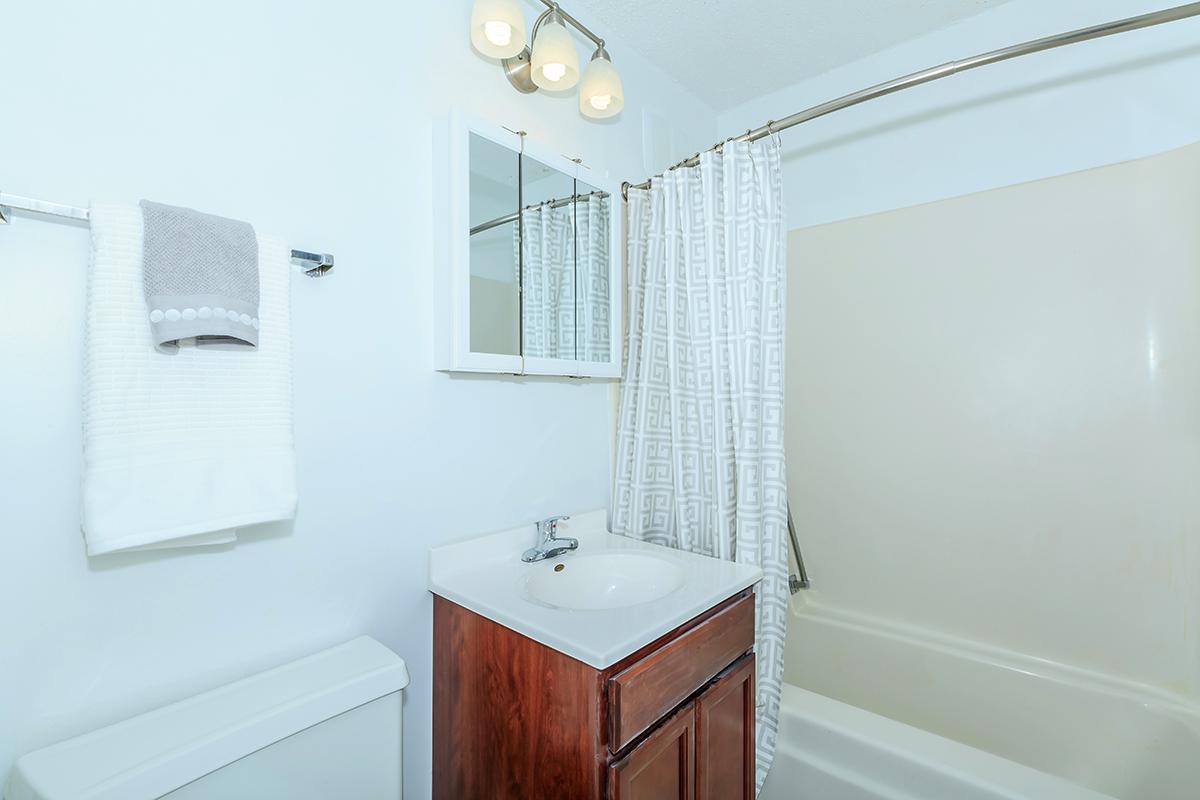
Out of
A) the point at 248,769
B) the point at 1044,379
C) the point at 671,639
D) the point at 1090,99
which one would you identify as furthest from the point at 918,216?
the point at 248,769

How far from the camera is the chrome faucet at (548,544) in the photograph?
4.45 feet

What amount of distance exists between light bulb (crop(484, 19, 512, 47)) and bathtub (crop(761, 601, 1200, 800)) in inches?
71.4

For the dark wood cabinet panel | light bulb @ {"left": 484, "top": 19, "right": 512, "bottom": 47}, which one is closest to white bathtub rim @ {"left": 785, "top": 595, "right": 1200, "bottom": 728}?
the dark wood cabinet panel

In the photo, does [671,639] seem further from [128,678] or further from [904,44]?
[904,44]

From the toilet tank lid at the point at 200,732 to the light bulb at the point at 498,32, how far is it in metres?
1.37

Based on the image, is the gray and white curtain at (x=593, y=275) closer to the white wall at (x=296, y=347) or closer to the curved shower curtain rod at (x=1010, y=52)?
the white wall at (x=296, y=347)

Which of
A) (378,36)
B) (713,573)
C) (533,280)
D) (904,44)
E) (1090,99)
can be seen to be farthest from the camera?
(904,44)

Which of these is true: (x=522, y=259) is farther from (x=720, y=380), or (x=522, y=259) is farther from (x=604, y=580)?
(x=604, y=580)

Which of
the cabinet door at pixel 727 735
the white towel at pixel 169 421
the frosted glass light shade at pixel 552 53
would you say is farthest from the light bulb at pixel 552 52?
the cabinet door at pixel 727 735

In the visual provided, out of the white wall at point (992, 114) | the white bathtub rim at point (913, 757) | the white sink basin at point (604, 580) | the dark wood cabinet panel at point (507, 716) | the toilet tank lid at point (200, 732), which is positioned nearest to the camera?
the toilet tank lid at point (200, 732)

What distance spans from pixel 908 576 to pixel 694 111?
6.45 feet

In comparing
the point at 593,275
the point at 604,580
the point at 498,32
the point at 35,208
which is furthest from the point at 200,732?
the point at 498,32

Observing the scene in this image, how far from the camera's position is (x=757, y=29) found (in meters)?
1.74

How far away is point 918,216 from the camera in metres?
1.91
